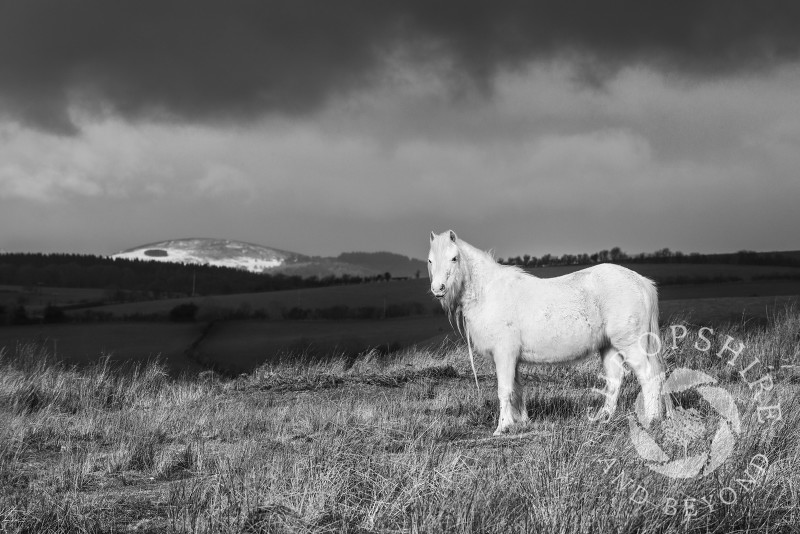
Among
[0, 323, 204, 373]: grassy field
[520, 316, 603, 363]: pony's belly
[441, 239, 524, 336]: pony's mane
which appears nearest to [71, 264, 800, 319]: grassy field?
[0, 323, 204, 373]: grassy field

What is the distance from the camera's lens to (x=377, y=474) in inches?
189

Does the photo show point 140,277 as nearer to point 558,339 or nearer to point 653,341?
point 558,339

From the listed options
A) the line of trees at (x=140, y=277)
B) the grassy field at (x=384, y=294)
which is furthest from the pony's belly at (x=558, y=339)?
the line of trees at (x=140, y=277)

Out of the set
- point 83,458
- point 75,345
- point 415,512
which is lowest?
point 75,345

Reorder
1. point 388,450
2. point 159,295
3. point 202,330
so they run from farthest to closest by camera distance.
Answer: point 159,295 < point 202,330 < point 388,450

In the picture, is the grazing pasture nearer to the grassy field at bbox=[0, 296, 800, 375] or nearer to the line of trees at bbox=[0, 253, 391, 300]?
the grassy field at bbox=[0, 296, 800, 375]

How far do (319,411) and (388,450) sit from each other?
275 cm

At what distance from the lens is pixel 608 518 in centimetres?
407

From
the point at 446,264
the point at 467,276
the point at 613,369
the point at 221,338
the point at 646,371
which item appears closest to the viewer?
the point at 446,264

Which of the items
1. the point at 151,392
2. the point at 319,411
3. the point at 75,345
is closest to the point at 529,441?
the point at 319,411

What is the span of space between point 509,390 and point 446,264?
160 cm

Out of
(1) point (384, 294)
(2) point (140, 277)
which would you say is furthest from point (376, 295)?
(2) point (140, 277)

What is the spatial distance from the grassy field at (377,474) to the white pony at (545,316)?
2.39 feet

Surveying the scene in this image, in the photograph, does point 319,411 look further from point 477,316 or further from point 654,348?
point 654,348
